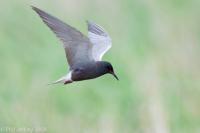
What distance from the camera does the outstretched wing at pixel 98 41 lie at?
17.3ft

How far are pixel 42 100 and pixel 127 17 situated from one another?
1.19m

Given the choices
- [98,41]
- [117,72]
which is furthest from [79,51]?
[117,72]

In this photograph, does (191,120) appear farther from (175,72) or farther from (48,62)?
(48,62)

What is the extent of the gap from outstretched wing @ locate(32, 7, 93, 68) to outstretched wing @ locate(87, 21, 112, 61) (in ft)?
0.14

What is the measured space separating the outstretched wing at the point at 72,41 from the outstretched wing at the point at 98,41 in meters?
0.04

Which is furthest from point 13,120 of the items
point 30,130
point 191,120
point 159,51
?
point 159,51

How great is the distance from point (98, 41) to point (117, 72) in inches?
27.2

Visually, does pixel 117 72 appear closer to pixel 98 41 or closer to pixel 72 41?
pixel 98 41

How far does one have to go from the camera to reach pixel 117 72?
6.03 meters

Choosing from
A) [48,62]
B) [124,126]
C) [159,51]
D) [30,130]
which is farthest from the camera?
[159,51]

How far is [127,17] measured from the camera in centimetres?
668

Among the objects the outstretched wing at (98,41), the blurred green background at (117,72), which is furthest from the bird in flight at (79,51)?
the blurred green background at (117,72)

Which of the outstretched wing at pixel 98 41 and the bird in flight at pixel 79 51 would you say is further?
the outstretched wing at pixel 98 41

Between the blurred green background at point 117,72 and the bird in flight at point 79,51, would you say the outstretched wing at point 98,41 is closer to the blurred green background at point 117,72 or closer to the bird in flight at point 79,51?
the bird in flight at point 79,51
